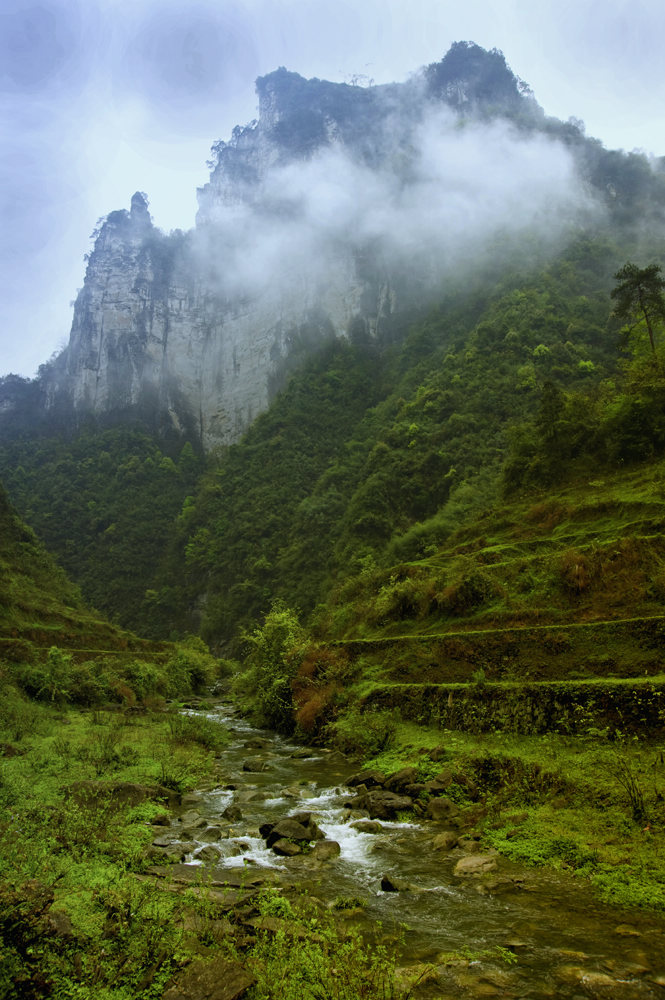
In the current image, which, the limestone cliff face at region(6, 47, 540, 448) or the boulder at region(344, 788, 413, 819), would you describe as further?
the limestone cliff face at region(6, 47, 540, 448)

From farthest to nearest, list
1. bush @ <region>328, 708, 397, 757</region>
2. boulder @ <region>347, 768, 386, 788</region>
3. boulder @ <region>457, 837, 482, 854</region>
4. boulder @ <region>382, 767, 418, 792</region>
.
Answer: bush @ <region>328, 708, 397, 757</region>
boulder @ <region>347, 768, 386, 788</region>
boulder @ <region>382, 767, 418, 792</region>
boulder @ <region>457, 837, 482, 854</region>

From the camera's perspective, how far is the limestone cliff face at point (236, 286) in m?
108

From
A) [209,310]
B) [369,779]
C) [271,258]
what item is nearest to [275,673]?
[369,779]

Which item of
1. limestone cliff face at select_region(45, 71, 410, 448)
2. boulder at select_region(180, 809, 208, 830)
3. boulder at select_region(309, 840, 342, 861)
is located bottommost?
boulder at select_region(180, 809, 208, 830)

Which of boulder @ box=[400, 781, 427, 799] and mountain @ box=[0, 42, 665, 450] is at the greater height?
mountain @ box=[0, 42, 665, 450]

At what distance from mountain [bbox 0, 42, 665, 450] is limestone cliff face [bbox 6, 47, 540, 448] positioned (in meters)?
0.36

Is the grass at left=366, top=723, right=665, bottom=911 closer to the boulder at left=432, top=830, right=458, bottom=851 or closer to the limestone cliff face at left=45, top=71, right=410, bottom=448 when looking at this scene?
the boulder at left=432, top=830, right=458, bottom=851

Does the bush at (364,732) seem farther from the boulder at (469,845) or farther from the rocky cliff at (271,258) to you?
the rocky cliff at (271,258)

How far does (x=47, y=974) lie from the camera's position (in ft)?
14.7

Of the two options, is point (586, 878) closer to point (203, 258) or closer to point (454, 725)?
point (454, 725)

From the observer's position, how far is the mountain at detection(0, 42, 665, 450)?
97.8 m

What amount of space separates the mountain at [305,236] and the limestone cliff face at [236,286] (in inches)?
14.1

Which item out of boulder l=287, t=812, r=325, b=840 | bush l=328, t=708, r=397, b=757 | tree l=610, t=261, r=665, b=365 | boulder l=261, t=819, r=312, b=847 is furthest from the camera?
tree l=610, t=261, r=665, b=365

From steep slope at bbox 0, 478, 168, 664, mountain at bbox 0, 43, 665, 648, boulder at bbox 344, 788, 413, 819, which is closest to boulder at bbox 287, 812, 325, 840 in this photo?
boulder at bbox 344, 788, 413, 819
